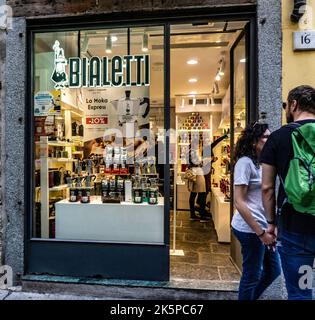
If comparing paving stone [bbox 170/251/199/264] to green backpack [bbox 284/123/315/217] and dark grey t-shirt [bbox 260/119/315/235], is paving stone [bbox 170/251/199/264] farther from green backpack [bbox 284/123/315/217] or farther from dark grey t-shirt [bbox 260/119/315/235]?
green backpack [bbox 284/123/315/217]

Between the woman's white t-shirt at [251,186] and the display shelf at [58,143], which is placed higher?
the display shelf at [58,143]

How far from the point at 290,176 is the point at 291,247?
0.47 metres

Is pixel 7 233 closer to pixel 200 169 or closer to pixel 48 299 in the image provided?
pixel 48 299

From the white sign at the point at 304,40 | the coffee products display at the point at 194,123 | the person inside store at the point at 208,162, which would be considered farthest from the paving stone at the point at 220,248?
the coffee products display at the point at 194,123

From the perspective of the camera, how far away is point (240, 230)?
2.56 metres

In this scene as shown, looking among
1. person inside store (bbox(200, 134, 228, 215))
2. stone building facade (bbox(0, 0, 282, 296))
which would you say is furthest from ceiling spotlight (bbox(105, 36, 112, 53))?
person inside store (bbox(200, 134, 228, 215))

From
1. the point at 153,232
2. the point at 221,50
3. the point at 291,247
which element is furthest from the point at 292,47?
the point at 153,232

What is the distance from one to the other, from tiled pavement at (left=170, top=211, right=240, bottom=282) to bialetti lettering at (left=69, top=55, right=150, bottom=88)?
8.14 feet

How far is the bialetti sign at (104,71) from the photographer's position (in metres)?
3.98

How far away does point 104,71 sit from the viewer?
399 cm

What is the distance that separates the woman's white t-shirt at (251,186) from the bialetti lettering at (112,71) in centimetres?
196

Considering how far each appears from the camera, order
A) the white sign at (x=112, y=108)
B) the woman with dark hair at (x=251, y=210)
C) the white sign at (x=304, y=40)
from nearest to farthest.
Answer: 1. the woman with dark hair at (x=251, y=210)
2. the white sign at (x=304, y=40)
3. the white sign at (x=112, y=108)

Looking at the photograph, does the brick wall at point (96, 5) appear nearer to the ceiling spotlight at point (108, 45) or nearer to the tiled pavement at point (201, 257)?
the ceiling spotlight at point (108, 45)
